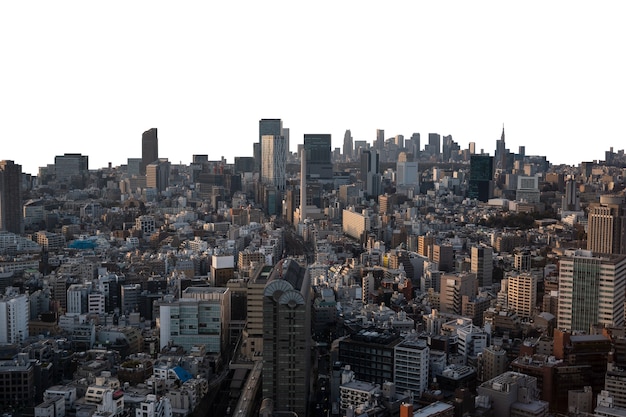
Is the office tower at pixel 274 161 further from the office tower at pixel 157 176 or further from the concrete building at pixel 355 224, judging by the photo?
the concrete building at pixel 355 224

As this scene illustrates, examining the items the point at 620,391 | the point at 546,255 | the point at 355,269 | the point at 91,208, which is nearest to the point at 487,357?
the point at 620,391

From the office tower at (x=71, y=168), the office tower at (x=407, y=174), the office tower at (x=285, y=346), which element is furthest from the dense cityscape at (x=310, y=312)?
the office tower at (x=407, y=174)

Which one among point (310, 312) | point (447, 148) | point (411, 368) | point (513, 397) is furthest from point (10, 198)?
point (447, 148)

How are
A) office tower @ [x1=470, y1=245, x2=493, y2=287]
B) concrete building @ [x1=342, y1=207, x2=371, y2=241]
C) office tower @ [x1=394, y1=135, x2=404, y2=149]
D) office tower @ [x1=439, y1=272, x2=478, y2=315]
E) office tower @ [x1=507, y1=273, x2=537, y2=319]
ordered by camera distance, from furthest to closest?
office tower @ [x1=394, y1=135, x2=404, y2=149] < concrete building @ [x1=342, y1=207, x2=371, y2=241] < office tower @ [x1=470, y1=245, x2=493, y2=287] < office tower @ [x1=439, y1=272, x2=478, y2=315] < office tower @ [x1=507, y1=273, x2=537, y2=319]

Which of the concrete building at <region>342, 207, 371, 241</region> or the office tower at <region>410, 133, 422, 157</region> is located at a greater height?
the office tower at <region>410, 133, 422, 157</region>

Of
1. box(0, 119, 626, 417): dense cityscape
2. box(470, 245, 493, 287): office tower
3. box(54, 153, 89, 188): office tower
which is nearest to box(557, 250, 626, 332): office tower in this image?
box(0, 119, 626, 417): dense cityscape

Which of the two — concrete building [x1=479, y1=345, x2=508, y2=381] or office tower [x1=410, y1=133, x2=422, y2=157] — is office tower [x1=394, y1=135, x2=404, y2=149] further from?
concrete building [x1=479, y1=345, x2=508, y2=381]
